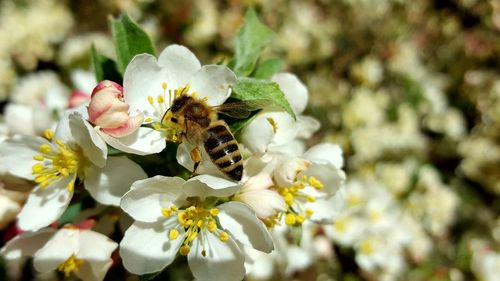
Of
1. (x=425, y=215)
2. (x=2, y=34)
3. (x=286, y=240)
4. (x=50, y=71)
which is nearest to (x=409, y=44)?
(x=425, y=215)

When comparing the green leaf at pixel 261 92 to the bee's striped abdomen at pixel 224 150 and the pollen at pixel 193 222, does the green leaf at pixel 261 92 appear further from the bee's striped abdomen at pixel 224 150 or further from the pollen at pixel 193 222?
the pollen at pixel 193 222

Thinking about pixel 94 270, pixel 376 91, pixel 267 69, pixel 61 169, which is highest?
pixel 267 69

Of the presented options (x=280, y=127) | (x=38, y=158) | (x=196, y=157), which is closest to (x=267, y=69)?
(x=280, y=127)

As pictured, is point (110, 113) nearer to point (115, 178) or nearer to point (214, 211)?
point (115, 178)

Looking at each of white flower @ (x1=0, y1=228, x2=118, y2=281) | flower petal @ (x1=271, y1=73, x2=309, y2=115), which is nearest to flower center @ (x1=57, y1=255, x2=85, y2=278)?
white flower @ (x1=0, y1=228, x2=118, y2=281)

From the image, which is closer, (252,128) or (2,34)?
(252,128)

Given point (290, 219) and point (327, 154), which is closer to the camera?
point (290, 219)

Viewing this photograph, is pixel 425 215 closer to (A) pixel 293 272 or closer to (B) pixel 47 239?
(A) pixel 293 272

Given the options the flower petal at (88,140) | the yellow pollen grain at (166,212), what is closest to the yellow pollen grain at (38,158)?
the flower petal at (88,140)
